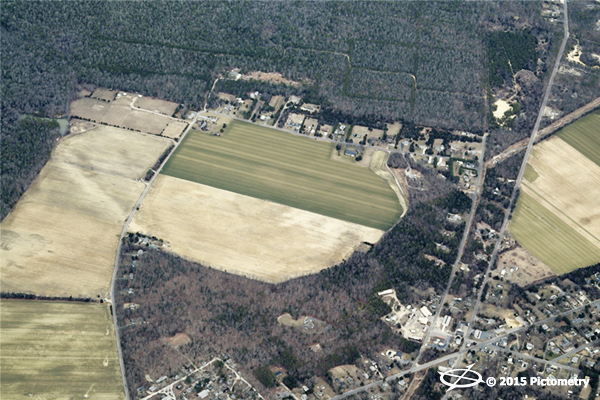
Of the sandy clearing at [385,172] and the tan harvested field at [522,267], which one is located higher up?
the sandy clearing at [385,172]

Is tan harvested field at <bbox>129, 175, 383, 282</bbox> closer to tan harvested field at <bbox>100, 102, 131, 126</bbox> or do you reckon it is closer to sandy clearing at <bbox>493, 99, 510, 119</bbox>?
tan harvested field at <bbox>100, 102, 131, 126</bbox>

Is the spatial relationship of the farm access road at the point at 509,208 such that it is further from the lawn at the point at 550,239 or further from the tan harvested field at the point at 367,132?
the tan harvested field at the point at 367,132

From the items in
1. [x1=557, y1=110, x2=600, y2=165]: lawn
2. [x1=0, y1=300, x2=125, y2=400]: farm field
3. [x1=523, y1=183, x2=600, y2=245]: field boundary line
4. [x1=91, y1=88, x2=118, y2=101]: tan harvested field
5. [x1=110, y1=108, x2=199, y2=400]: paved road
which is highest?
[x1=557, y1=110, x2=600, y2=165]: lawn

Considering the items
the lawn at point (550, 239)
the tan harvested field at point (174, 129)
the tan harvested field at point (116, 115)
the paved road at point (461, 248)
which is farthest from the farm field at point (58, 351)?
the lawn at point (550, 239)

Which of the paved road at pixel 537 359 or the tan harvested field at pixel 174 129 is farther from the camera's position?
the tan harvested field at pixel 174 129

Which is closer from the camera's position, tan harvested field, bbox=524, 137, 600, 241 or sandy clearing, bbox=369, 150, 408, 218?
tan harvested field, bbox=524, 137, 600, 241

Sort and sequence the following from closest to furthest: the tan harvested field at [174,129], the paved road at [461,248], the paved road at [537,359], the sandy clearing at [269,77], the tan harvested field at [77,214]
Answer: the paved road at [537,359]
the paved road at [461,248]
the tan harvested field at [77,214]
the tan harvested field at [174,129]
the sandy clearing at [269,77]

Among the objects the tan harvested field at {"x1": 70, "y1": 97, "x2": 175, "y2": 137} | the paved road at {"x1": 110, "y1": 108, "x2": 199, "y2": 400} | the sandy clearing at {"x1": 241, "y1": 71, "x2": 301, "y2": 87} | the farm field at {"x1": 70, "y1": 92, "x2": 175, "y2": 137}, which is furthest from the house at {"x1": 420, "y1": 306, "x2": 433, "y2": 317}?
the sandy clearing at {"x1": 241, "y1": 71, "x2": 301, "y2": 87}

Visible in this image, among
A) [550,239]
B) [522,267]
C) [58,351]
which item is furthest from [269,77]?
[58,351]

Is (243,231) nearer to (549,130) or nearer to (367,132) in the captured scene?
(367,132)
